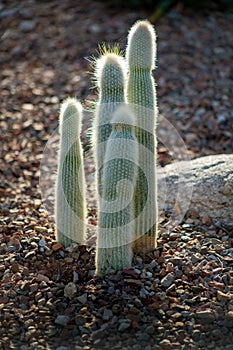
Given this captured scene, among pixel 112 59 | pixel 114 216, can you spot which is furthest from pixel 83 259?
pixel 112 59

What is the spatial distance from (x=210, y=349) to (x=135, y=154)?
114 cm

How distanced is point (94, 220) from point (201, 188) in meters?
0.82

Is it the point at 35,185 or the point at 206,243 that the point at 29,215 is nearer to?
the point at 35,185

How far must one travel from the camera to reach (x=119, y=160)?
12.2ft

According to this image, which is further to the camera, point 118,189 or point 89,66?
point 89,66

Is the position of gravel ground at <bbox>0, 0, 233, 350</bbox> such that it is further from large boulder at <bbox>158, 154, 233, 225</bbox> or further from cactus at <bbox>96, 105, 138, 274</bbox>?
cactus at <bbox>96, 105, 138, 274</bbox>

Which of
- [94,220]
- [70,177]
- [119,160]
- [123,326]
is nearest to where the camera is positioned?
[123,326]

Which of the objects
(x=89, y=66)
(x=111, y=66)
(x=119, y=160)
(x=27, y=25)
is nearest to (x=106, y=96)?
(x=111, y=66)

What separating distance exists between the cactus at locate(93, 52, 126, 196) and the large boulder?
1114mm

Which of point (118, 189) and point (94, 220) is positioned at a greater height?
point (118, 189)

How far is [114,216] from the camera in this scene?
3.79 m

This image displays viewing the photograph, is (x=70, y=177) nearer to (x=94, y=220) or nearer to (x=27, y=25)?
(x=94, y=220)

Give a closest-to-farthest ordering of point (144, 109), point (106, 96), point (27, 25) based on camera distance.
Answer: point (106, 96) → point (144, 109) → point (27, 25)

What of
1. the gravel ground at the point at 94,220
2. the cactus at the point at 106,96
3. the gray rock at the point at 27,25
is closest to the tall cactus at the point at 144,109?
the cactus at the point at 106,96
